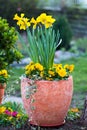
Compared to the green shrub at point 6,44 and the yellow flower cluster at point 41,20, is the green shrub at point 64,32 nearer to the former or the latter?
the green shrub at point 6,44

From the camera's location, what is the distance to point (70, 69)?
16.6 ft

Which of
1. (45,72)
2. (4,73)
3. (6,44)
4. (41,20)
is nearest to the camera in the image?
(45,72)

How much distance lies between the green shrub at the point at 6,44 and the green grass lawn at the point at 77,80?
384mm

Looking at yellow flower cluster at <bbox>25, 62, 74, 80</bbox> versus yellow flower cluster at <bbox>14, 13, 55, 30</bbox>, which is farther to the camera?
yellow flower cluster at <bbox>14, 13, 55, 30</bbox>

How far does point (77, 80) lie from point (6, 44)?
3.00 meters

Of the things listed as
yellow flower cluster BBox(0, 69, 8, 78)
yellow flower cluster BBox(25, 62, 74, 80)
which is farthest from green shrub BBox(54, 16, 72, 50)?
yellow flower cluster BBox(25, 62, 74, 80)

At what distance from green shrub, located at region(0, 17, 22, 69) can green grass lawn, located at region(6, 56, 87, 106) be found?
384mm

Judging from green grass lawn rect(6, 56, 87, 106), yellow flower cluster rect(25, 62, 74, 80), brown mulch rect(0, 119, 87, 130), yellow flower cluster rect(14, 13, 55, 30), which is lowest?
green grass lawn rect(6, 56, 87, 106)

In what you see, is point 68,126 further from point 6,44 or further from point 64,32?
point 64,32

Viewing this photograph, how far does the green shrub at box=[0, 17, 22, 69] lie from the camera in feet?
20.9

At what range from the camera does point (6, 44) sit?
641 centimetres

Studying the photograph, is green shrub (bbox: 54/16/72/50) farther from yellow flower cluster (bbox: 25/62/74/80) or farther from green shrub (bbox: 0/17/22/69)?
yellow flower cluster (bbox: 25/62/74/80)

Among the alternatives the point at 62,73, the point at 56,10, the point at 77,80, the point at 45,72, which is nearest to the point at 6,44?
the point at 45,72

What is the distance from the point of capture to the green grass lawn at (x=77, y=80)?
293 inches
